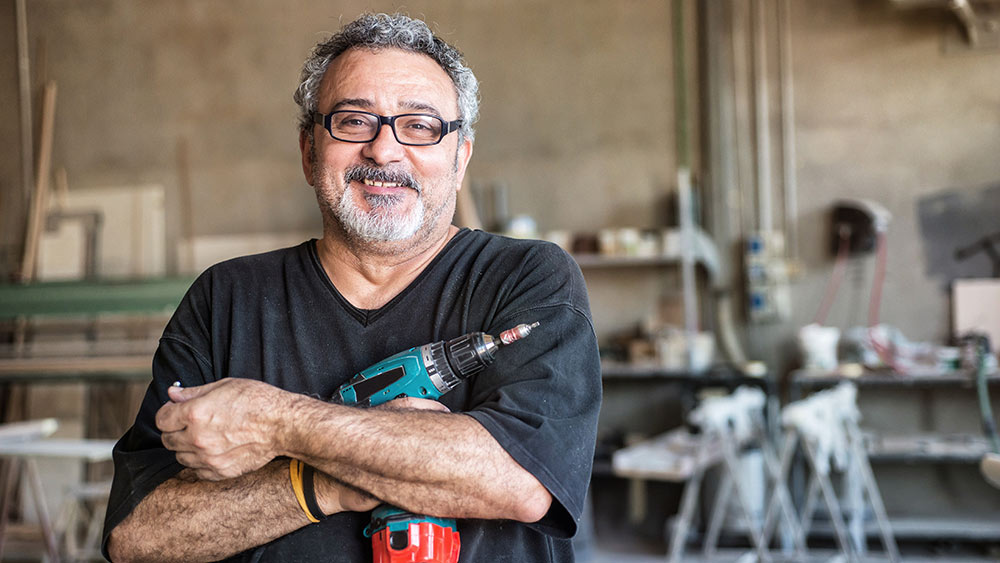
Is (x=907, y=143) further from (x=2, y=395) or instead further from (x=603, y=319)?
(x=2, y=395)

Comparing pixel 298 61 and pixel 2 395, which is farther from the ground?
pixel 298 61

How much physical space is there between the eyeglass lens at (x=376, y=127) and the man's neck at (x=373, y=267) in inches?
6.5

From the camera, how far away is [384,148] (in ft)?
4.76

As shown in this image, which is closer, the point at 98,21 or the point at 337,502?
the point at 337,502

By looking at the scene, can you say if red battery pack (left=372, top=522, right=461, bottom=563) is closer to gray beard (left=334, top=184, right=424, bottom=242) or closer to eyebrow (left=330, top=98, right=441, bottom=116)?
gray beard (left=334, top=184, right=424, bottom=242)

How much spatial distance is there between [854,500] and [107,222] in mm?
5478

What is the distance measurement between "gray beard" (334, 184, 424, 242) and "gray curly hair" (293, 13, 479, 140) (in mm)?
194

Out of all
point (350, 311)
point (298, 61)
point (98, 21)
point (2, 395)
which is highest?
point (98, 21)

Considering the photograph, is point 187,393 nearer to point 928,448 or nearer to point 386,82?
point 386,82

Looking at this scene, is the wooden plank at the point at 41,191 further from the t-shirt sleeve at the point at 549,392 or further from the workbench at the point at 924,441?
the t-shirt sleeve at the point at 549,392

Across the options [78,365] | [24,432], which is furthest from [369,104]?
[78,365]

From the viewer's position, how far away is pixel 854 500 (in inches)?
190

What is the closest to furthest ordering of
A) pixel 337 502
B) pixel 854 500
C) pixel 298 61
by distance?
1. pixel 337 502
2. pixel 854 500
3. pixel 298 61

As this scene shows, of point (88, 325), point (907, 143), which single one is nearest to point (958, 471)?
point (907, 143)
